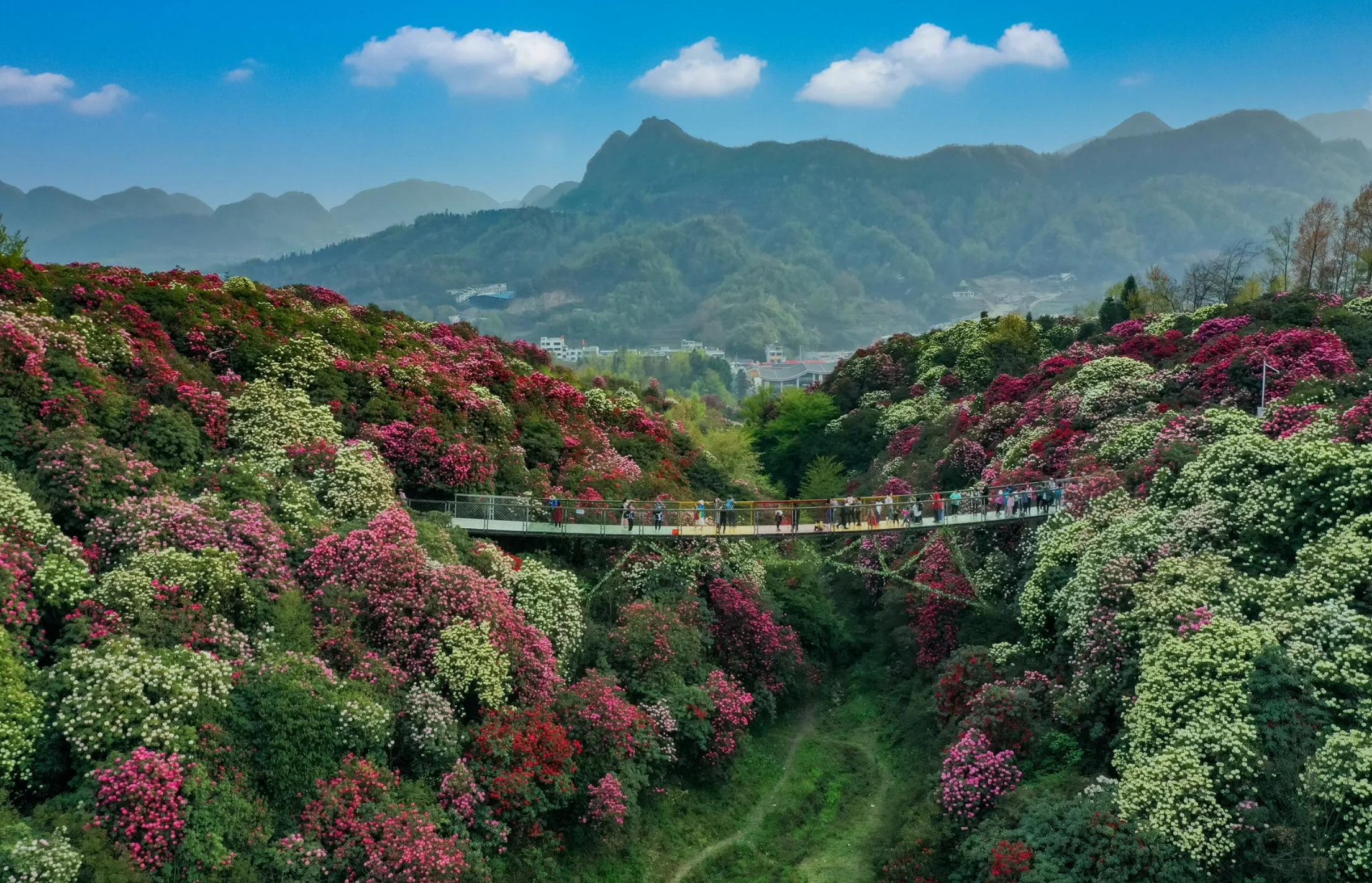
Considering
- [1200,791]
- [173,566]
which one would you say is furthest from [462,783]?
[1200,791]

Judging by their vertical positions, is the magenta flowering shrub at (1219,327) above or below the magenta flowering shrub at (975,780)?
above

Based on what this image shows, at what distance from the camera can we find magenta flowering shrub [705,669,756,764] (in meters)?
21.9

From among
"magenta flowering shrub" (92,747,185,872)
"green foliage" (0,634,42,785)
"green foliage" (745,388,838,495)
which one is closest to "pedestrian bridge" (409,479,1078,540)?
"green foliage" (0,634,42,785)

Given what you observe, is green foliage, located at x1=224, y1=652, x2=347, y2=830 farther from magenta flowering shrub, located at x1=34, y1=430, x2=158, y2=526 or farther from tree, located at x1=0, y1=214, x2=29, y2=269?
tree, located at x1=0, y1=214, x2=29, y2=269

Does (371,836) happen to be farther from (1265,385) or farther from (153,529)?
(1265,385)

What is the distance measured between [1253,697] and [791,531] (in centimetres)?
1178

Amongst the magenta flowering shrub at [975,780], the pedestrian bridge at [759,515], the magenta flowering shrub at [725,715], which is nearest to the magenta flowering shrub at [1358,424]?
the pedestrian bridge at [759,515]

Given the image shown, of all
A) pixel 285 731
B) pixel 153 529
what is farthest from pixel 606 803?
pixel 153 529

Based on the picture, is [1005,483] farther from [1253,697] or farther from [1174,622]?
[1253,697]

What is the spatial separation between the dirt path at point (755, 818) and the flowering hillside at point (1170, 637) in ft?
10.6

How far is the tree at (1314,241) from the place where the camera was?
5206 centimetres

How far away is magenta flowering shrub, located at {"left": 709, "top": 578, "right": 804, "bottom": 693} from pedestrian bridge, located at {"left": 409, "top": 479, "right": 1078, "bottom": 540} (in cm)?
155

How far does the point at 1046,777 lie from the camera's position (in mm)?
18203

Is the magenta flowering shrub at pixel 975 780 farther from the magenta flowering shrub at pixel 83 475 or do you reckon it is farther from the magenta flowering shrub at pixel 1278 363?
the magenta flowering shrub at pixel 83 475
